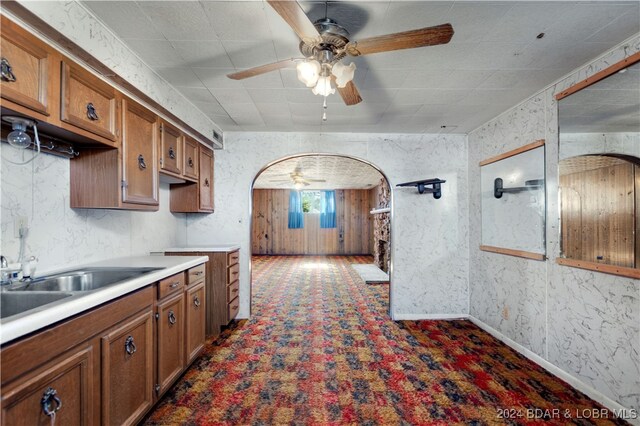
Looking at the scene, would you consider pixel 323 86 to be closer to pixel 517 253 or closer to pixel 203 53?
pixel 203 53

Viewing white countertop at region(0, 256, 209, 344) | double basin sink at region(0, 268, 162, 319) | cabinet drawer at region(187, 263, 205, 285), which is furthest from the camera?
cabinet drawer at region(187, 263, 205, 285)

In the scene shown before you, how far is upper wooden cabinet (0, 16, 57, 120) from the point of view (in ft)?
4.00

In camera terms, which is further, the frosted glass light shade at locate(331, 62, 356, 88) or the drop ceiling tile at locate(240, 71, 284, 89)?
the drop ceiling tile at locate(240, 71, 284, 89)

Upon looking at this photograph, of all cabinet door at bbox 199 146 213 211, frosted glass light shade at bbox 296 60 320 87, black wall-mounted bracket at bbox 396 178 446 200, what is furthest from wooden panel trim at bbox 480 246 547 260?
cabinet door at bbox 199 146 213 211

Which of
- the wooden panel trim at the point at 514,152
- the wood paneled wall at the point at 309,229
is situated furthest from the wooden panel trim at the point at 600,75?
the wood paneled wall at the point at 309,229

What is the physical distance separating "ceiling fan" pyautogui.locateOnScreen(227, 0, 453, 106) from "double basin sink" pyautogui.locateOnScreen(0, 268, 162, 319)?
5.01ft

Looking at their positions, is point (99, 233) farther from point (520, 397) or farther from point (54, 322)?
point (520, 397)

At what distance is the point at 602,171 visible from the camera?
2.00 meters

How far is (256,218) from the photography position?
10414 millimetres

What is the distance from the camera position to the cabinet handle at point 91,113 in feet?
5.51

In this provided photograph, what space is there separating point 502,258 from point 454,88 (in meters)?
1.86

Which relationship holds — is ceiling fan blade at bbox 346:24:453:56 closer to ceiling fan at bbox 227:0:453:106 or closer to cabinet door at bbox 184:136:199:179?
ceiling fan at bbox 227:0:453:106

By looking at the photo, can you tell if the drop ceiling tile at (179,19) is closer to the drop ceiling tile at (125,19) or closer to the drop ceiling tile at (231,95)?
the drop ceiling tile at (125,19)

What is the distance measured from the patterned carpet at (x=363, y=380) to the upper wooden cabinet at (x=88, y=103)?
1.87m
